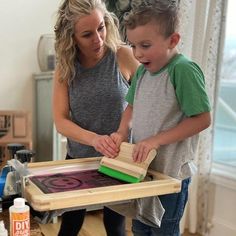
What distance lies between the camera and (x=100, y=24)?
134 cm

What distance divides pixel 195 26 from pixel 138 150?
1486 millimetres

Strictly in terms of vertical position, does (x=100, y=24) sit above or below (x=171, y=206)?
above

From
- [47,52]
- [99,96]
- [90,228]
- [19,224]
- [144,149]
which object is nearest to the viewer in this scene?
[19,224]

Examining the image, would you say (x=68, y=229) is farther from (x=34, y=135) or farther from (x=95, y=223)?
(x=34, y=135)

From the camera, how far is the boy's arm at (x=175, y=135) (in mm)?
1057

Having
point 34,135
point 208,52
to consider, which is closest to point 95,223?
point 34,135

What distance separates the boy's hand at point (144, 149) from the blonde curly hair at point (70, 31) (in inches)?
19.1

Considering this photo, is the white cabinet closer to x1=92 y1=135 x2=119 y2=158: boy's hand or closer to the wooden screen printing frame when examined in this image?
x1=92 y1=135 x2=119 y2=158: boy's hand

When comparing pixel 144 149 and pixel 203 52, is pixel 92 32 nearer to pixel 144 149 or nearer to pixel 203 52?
pixel 144 149

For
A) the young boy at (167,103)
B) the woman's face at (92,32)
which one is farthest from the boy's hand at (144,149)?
the woman's face at (92,32)

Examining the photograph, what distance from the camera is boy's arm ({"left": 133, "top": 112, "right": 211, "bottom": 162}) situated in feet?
3.47

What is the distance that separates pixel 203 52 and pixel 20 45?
1.41 m

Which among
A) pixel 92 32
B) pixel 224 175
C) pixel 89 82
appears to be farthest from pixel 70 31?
pixel 224 175

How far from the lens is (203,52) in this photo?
2.29 metres
